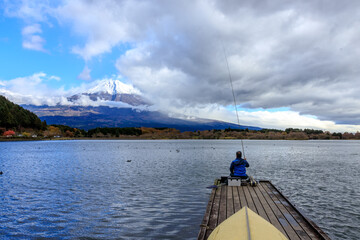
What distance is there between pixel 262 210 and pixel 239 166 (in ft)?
20.8

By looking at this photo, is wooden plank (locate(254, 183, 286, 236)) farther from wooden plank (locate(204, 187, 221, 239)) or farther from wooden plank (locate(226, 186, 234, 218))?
wooden plank (locate(204, 187, 221, 239))

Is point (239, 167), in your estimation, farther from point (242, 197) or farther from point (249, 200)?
point (249, 200)

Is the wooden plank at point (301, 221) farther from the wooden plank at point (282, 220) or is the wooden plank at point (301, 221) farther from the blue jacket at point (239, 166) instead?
the blue jacket at point (239, 166)

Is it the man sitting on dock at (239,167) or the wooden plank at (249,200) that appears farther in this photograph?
the man sitting on dock at (239,167)

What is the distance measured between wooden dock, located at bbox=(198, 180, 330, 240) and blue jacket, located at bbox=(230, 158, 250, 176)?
117 cm

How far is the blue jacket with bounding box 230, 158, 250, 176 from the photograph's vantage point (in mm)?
17688

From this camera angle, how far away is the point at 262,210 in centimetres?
1177

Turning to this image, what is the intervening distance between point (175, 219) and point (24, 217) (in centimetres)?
874

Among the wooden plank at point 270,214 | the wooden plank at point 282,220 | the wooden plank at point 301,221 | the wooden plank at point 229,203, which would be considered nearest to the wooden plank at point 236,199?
the wooden plank at point 229,203

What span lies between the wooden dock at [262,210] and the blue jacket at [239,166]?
3.84ft

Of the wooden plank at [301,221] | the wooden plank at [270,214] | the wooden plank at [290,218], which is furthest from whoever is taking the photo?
the wooden plank at [270,214]

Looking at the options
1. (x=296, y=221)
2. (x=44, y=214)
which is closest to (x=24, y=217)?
(x=44, y=214)

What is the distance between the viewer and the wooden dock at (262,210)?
902 centimetres

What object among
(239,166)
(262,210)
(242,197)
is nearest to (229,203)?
(242,197)
